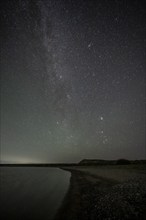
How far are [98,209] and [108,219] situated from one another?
5.56 ft

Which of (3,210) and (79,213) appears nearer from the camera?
(79,213)

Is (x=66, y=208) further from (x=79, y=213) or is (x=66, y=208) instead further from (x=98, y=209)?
(x=98, y=209)

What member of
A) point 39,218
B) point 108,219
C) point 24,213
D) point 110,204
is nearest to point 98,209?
point 110,204

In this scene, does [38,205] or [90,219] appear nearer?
[90,219]

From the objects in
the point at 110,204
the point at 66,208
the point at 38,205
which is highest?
the point at 110,204

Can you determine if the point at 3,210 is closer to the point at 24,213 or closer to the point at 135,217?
the point at 24,213

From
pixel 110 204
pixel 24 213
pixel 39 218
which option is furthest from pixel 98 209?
pixel 24 213

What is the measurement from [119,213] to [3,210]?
9.88m

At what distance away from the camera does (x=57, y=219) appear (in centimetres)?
988

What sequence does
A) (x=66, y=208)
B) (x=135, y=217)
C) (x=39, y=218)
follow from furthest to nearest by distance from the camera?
(x=66, y=208), (x=39, y=218), (x=135, y=217)

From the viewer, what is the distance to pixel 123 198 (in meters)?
11.3

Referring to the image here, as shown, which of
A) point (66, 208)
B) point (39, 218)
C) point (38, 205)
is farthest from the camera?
point (38, 205)

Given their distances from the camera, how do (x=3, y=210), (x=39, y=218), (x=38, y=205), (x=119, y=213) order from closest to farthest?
1. (x=119, y=213)
2. (x=39, y=218)
3. (x=3, y=210)
4. (x=38, y=205)

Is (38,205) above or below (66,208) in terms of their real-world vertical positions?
below
